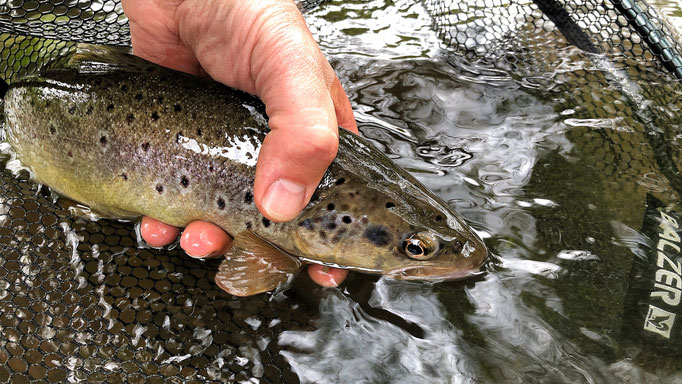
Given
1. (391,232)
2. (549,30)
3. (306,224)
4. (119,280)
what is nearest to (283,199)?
(306,224)

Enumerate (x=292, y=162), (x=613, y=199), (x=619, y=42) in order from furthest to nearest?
(x=619, y=42) → (x=613, y=199) → (x=292, y=162)

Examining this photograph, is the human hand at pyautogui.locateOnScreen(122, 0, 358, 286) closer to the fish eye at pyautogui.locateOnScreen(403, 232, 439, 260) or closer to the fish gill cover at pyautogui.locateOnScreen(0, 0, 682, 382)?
the fish gill cover at pyautogui.locateOnScreen(0, 0, 682, 382)

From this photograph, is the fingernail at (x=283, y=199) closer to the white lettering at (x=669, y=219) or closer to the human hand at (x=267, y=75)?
the human hand at (x=267, y=75)

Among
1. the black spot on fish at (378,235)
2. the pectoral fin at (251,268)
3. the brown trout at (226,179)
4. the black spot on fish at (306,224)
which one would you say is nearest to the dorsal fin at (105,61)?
the brown trout at (226,179)

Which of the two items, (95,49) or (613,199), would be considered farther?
(613,199)

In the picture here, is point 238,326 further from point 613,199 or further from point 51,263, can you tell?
point 613,199

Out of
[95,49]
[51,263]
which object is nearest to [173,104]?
[95,49]
